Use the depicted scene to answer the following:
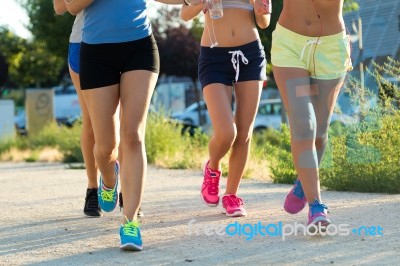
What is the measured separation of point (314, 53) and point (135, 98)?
3.92ft

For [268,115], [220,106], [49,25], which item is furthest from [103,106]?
[268,115]

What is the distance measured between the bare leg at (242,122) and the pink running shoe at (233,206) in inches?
2.9

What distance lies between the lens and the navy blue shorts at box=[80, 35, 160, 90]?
545 centimetres

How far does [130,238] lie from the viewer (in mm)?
5180

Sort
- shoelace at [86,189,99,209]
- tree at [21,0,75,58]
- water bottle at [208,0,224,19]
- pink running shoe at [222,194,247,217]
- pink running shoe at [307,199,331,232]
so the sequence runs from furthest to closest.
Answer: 1. tree at [21,0,75,58]
2. shoelace at [86,189,99,209]
3. pink running shoe at [222,194,247,217]
4. water bottle at [208,0,224,19]
5. pink running shoe at [307,199,331,232]

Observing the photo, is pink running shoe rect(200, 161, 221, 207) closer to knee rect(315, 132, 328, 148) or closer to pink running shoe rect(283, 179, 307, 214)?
pink running shoe rect(283, 179, 307, 214)

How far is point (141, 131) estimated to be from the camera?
5.41 metres

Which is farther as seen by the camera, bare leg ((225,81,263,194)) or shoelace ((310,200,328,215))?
bare leg ((225,81,263,194))

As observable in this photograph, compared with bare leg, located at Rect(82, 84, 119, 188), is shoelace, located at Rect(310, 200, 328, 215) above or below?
below

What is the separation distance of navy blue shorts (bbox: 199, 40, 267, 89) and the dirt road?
3.36 ft

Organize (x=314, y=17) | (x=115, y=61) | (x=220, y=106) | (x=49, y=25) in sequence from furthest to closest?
(x=49, y=25) < (x=220, y=106) < (x=314, y=17) < (x=115, y=61)

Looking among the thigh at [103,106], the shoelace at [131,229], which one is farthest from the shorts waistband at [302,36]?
the shoelace at [131,229]

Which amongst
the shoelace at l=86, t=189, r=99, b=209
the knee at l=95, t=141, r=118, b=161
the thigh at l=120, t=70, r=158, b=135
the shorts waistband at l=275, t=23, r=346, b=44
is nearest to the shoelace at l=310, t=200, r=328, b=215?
the shorts waistband at l=275, t=23, r=346, b=44

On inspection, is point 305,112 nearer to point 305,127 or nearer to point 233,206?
point 305,127
